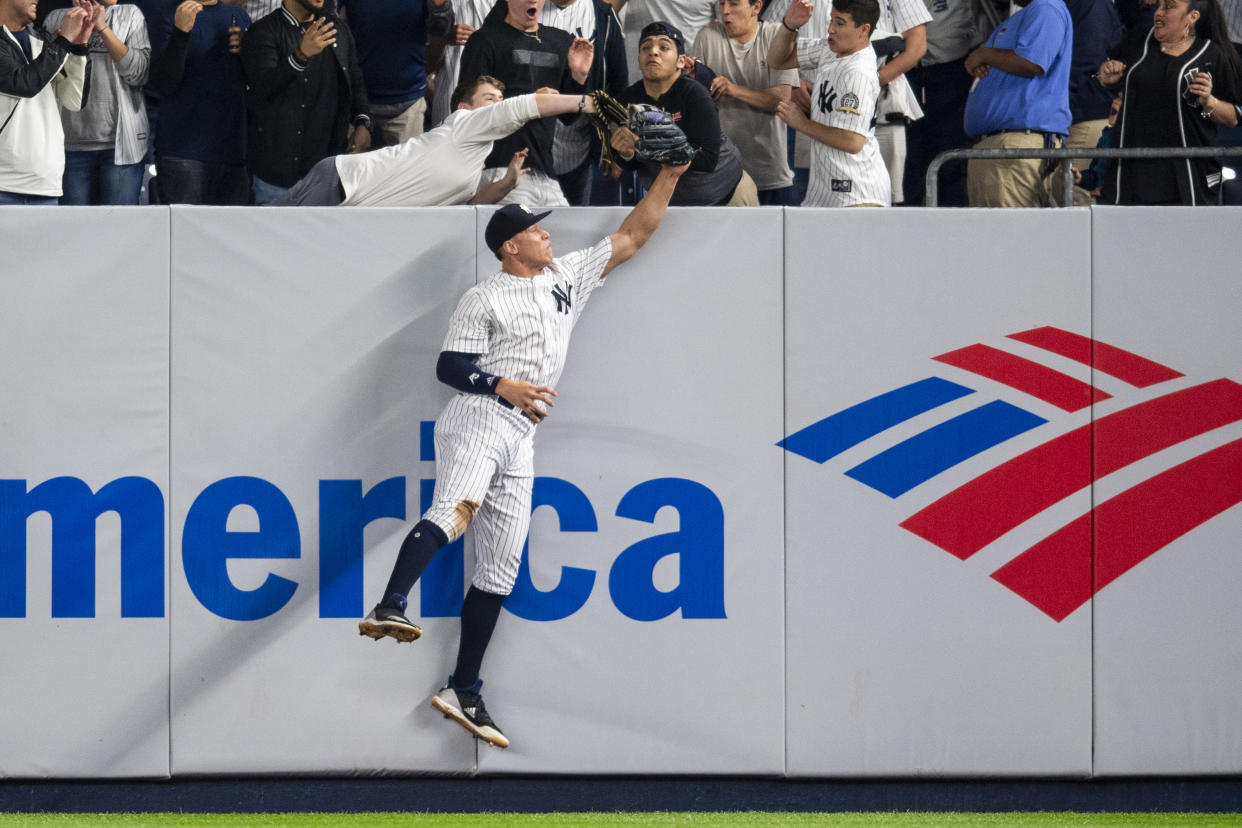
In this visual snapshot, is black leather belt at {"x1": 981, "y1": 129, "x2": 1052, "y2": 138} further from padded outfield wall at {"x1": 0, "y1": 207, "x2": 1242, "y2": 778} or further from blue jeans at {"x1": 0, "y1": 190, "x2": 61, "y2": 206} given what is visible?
blue jeans at {"x1": 0, "y1": 190, "x2": 61, "y2": 206}

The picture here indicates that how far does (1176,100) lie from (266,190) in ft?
15.4

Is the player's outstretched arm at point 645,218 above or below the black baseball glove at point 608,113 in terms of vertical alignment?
below

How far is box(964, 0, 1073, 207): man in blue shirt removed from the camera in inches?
285

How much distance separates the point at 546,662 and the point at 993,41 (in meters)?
4.12

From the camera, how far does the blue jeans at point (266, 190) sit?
23.7 ft

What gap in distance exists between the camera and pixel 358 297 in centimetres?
611

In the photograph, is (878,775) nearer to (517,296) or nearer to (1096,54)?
(517,296)

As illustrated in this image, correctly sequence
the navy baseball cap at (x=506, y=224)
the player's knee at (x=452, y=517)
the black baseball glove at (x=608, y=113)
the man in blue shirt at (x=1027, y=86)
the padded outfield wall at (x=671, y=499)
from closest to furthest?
the player's knee at (x=452, y=517), the navy baseball cap at (x=506, y=224), the padded outfield wall at (x=671, y=499), the black baseball glove at (x=608, y=113), the man in blue shirt at (x=1027, y=86)

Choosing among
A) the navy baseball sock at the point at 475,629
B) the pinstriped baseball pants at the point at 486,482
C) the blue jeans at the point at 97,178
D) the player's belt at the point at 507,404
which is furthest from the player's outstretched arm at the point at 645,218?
the blue jeans at the point at 97,178

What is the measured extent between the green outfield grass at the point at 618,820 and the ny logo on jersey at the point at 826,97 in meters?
3.37

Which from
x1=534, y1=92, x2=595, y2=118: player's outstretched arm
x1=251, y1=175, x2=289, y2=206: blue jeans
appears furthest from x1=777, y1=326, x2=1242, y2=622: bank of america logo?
x1=251, y1=175, x2=289, y2=206: blue jeans

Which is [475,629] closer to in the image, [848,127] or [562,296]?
[562,296]

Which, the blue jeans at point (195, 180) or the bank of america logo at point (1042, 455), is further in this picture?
the blue jeans at point (195, 180)

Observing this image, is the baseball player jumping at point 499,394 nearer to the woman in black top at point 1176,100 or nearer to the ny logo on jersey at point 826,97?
the ny logo on jersey at point 826,97
